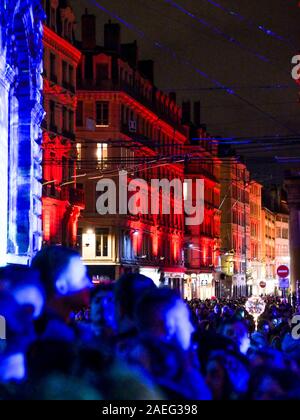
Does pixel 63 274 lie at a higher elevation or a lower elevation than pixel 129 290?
higher

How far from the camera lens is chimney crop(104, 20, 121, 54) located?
66.9 metres

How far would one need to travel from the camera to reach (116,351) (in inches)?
203

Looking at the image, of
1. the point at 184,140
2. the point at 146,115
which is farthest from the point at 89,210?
the point at 184,140

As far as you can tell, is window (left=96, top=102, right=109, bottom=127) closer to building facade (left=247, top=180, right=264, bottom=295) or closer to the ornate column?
the ornate column

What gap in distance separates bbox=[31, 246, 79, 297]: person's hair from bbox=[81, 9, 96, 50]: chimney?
59049mm

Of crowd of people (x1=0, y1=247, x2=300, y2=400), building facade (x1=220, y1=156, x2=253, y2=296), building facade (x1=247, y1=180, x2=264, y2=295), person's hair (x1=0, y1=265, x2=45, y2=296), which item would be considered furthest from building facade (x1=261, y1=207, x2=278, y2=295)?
person's hair (x1=0, y1=265, x2=45, y2=296)

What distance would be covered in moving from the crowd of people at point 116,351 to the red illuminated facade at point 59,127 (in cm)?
4028

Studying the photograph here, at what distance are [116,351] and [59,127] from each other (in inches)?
1815

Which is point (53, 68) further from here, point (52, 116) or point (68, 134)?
point (68, 134)

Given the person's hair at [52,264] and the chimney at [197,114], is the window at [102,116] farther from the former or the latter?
the person's hair at [52,264]

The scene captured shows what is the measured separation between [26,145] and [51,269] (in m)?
15.9

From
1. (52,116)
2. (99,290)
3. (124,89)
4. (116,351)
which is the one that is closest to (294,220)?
(124,89)

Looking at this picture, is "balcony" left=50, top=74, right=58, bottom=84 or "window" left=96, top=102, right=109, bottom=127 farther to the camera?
"window" left=96, top=102, right=109, bottom=127

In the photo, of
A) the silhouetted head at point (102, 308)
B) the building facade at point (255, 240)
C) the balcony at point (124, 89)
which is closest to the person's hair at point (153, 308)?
the silhouetted head at point (102, 308)
